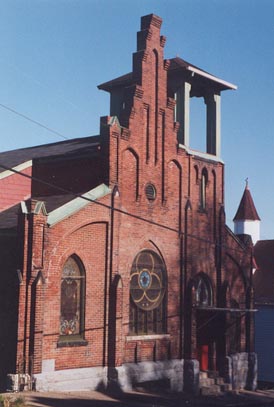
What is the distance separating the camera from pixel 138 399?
22.1 m

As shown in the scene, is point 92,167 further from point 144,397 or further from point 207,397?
point 207,397

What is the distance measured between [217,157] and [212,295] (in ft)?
20.8

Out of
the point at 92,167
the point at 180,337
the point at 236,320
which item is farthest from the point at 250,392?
the point at 92,167

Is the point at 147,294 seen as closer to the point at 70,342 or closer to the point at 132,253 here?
the point at 132,253

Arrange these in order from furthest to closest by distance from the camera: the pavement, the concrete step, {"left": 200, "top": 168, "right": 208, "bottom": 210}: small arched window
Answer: {"left": 200, "top": 168, "right": 208, "bottom": 210}: small arched window
the concrete step
the pavement

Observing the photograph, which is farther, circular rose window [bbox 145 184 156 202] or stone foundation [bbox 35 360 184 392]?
circular rose window [bbox 145 184 156 202]

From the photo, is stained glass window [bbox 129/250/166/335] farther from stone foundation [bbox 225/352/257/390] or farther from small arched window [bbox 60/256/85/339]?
stone foundation [bbox 225/352/257/390]

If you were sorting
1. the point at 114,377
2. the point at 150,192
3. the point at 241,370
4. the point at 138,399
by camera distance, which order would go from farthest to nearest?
the point at 241,370
the point at 150,192
the point at 114,377
the point at 138,399

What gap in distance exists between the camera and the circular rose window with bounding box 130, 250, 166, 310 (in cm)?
2495

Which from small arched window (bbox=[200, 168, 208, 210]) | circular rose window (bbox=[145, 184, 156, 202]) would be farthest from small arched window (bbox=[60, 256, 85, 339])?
small arched window (bbox=[200, 168, 208, 210])

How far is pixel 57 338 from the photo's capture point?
2133cm

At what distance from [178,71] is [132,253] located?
867 cm

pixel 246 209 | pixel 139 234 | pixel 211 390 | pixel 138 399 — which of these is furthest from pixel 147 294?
pixel 246 209

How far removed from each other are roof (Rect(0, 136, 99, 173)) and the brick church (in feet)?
0.45
